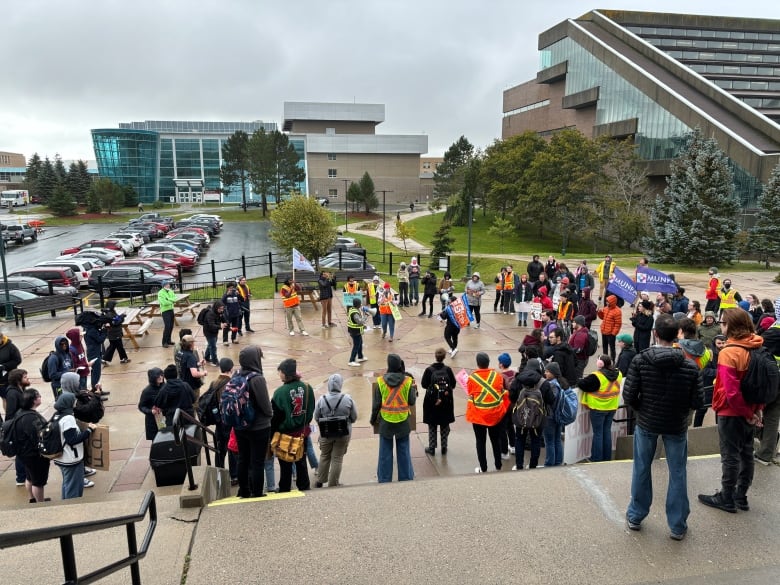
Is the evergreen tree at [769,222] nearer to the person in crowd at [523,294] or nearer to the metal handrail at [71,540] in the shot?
the person in crowd at [523,294]

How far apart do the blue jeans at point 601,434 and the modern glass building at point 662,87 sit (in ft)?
126

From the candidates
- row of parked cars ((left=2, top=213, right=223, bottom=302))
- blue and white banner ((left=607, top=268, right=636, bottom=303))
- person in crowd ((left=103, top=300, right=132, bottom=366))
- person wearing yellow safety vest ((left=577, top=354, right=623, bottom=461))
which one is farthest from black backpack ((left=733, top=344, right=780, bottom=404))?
row of parked cars ((left=2, top=213, right=223, bottom=302))

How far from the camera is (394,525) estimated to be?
4863 mm

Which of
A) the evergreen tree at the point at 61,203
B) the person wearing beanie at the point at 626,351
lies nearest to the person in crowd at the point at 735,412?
the person wearing beanie at the point at 626,351

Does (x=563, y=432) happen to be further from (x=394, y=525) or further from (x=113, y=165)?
(x=113, y=165)

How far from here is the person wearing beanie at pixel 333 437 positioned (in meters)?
6.21

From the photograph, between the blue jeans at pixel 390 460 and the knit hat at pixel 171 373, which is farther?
the knit hat at pixel 171 373

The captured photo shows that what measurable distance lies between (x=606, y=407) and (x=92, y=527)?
18.5 feet

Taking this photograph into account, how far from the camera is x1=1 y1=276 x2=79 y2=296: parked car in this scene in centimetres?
2256

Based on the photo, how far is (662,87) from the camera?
161 ft

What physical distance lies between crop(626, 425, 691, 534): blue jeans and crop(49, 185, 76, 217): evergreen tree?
77.7m

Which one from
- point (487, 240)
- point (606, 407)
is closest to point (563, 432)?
point (606, 407)

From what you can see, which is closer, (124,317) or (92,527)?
(92,527)

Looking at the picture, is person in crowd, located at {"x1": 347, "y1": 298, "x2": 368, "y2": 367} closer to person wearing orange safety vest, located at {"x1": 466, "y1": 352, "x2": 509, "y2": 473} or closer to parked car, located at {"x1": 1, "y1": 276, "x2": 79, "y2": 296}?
person wearing orange safety vest, located at {"x1": 466, "y1": 352, "x2": 509, "y2": 473}
